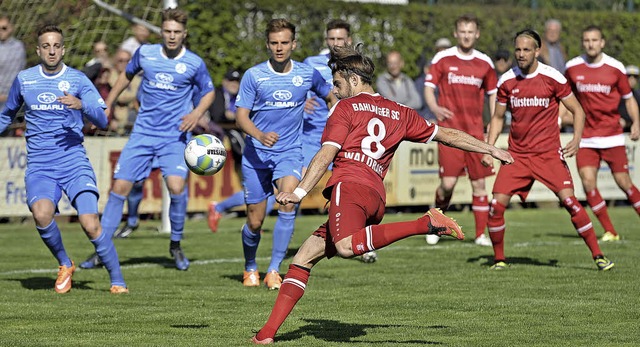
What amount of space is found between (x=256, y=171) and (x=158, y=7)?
25.3 feet

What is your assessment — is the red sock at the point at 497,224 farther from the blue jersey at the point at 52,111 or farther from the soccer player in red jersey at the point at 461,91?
the blue jersey at the point at 52,111

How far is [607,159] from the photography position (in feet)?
48.3

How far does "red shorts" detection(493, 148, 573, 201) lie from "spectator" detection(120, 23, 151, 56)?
6.73 metres

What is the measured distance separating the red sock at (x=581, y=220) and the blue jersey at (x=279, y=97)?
266 cm

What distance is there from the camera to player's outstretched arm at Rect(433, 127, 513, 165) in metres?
8.10

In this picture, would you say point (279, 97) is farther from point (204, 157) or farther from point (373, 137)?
point (373, 137)

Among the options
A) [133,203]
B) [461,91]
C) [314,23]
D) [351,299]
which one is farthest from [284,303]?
[314,23]

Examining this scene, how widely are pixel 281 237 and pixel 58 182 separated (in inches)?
81.2

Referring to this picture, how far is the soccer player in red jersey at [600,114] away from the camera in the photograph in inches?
558

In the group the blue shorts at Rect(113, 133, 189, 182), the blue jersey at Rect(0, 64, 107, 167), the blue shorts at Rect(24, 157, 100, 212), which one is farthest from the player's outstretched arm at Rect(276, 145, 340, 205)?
the blue shorts at Rect(113, 133, 189, 182)

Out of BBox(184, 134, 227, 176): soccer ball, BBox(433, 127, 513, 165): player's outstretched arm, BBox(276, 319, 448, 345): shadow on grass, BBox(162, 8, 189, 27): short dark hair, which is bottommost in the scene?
BBox(276, 319, 448, 345): shadow on grass

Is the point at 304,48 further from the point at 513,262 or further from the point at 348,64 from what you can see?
the point at 348,64

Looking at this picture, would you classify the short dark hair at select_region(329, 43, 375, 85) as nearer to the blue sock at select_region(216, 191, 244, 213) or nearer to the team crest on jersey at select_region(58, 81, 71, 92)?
the team crest on jersey at select_region(58, 81, 71, 92)

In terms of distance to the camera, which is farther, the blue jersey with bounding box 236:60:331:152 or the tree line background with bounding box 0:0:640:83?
the tree line background with bounding box 0:0:640:83
